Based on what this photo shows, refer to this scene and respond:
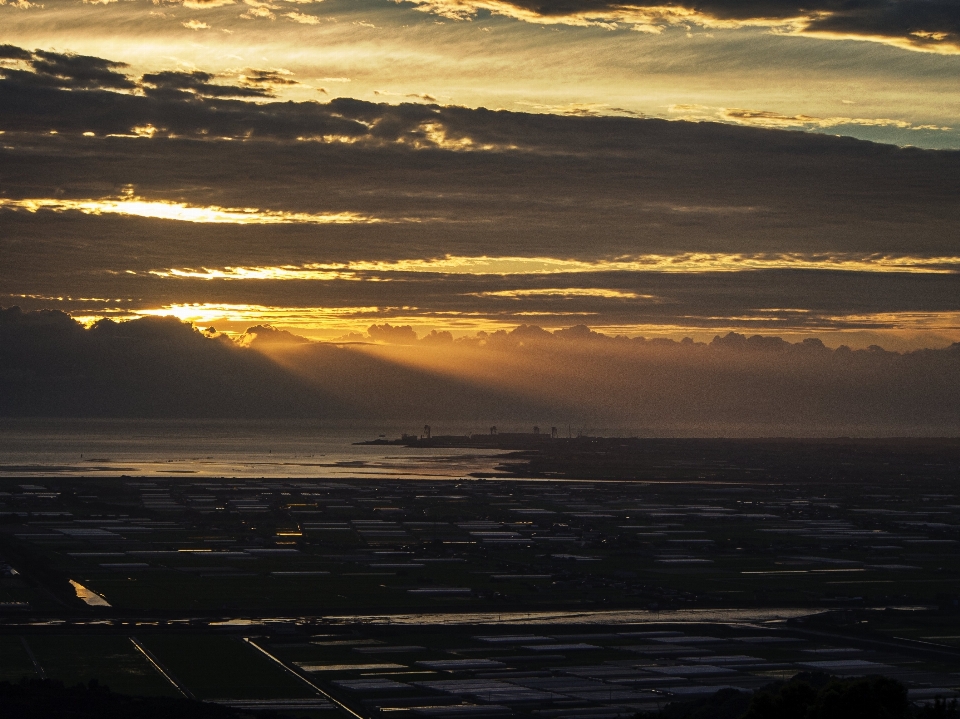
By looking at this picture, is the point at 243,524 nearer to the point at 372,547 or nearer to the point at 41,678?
the point at 372,547

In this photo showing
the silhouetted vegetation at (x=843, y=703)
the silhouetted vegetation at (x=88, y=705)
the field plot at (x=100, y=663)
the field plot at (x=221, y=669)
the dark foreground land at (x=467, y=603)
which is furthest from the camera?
the dark foreground land at (x=467, y=603)

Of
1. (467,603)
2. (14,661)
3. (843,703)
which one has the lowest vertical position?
(467,603)

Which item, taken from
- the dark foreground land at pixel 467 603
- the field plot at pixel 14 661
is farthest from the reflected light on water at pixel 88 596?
the field plot at pixel 14 661

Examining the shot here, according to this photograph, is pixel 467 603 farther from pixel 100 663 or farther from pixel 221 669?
pixel 100 663

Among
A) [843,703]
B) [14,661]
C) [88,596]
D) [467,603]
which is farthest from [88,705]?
[467,603]

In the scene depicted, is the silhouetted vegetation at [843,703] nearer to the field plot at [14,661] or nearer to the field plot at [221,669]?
the field plot at [221,669]

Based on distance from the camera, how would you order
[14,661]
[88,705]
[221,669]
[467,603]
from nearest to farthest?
1. [88,705]
2. [221,669]
3. [14,661]
4. [467,603]

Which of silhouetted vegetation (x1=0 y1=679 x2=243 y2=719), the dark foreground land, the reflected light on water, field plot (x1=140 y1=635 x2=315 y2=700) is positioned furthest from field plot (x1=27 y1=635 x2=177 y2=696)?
the reflected light on water

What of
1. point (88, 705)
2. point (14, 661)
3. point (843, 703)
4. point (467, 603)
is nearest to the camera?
point (843, 703)
